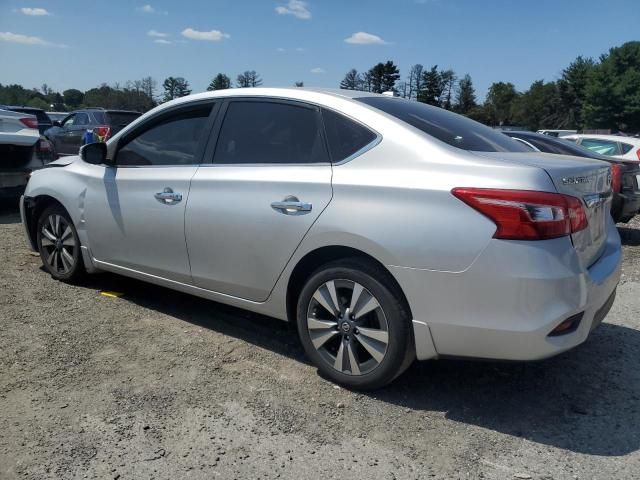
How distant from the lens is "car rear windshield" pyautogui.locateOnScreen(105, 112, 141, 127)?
1532 cm

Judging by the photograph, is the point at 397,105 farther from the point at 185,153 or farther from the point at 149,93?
the point at 149,93

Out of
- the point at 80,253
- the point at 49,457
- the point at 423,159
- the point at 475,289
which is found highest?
the point at 423,159

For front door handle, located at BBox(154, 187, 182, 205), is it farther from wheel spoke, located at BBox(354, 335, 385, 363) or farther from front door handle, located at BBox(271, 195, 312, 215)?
wheel spoke, located at BBox(354, 335, 385, 363)

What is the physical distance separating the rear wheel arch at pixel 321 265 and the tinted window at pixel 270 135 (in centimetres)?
56

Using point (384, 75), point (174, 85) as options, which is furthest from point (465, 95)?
point (174, 85)

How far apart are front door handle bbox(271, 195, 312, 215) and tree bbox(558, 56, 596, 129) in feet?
314

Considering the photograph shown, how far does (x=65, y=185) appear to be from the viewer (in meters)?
4.94

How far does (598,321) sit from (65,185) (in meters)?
4.22

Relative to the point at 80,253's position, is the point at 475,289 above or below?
above

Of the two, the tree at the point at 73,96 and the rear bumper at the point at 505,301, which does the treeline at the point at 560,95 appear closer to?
the tree at the point at 73,96

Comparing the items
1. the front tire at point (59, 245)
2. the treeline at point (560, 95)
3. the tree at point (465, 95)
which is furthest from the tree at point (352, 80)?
the front tire at point (59, 245)

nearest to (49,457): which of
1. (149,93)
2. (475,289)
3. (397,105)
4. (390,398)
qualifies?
(390,398)

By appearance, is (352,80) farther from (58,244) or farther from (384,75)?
(58,244)

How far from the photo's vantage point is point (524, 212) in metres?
2.74
